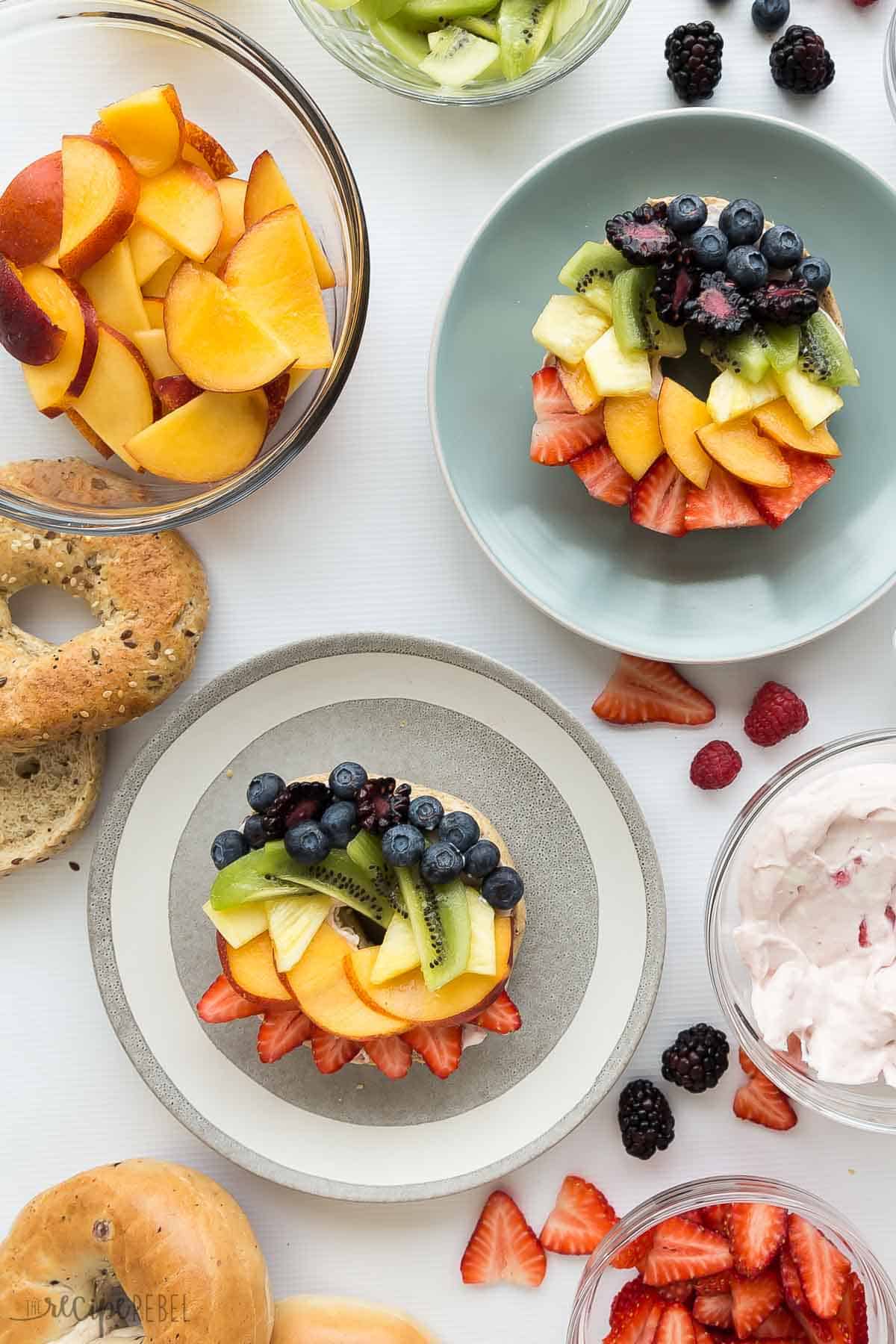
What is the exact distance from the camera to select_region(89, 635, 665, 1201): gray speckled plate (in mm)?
1854

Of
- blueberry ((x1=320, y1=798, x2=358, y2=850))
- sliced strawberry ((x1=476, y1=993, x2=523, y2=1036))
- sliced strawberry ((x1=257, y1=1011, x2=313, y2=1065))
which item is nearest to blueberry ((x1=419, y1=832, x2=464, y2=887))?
blueberry ((x1=320, y1=798, x2=358, y2=850))

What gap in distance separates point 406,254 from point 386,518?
1.47 feet

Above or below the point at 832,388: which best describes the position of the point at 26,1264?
below

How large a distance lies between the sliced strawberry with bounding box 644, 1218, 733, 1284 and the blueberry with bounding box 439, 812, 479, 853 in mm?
751

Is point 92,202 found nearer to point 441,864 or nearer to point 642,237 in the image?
point 642,237

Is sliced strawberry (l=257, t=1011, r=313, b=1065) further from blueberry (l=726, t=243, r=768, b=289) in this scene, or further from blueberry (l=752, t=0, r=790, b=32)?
blueberry (l=752, t=0, r=790, b=32)

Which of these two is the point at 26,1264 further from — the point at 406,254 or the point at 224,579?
the point at 406,254

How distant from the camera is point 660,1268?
1845 millimetres

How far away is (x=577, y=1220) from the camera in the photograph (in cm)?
193

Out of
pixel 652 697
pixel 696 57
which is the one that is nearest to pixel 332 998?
pixel 652 697

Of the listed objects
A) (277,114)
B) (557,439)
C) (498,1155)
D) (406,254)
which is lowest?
(498,1155)

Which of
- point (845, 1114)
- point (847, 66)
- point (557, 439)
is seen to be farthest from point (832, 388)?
point (845, 1114)

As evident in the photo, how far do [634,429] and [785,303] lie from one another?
27cm

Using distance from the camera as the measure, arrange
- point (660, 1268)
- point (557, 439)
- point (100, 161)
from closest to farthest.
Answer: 1. point (100, 161)
2. point (557, 439)
3. point (660, 1268)
